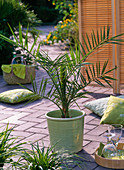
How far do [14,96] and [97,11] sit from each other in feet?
6.01

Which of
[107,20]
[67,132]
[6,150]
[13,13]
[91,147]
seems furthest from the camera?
[13,13]

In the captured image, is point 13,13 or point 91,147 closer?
point 91,147

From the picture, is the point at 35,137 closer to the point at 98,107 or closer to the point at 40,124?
the point at 40,124

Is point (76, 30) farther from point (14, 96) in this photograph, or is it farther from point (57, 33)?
point (14, 96)

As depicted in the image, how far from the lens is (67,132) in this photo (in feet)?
9.43

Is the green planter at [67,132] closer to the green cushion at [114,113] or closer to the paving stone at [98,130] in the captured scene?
the paving stone at [98,130]

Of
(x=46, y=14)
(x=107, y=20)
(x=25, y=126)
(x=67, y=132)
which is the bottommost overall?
(x=25, y=126)

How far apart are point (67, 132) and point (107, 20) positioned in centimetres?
264

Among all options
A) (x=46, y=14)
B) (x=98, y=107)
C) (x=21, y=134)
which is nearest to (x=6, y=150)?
(x=21, y=134)

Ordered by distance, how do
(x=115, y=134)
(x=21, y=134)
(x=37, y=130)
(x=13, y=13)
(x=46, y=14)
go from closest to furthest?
(x=115, y=134) < (x=21, y=134) < (x=37, y=130) < (x=13, y=13) < (x=46, y=14)

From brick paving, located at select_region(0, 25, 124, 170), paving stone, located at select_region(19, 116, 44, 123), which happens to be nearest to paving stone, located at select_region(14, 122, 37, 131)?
brick paving, located at select_region(0, 25, 124, 170)

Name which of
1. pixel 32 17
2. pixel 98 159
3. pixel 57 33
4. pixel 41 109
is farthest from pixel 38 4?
pixel 98 159

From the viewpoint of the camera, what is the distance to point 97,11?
508 cm

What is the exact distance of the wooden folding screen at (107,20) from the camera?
4.79m
